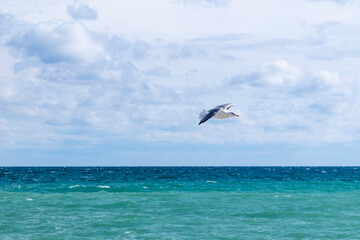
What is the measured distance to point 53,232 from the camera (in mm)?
18625

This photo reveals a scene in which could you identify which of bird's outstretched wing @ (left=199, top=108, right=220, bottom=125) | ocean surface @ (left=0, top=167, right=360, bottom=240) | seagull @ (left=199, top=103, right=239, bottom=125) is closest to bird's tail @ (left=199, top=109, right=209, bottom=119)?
seagull @ (left=199, top=103, right=239, bottom=125)

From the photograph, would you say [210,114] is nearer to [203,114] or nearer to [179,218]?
[203,114]

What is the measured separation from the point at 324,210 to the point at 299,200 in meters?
4.51

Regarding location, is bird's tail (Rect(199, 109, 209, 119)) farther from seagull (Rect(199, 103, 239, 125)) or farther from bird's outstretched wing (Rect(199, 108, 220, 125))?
bird's outstretched wing (Rect(199, 108, 220, 125))

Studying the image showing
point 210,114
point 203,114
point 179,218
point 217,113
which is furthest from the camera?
point 179,218

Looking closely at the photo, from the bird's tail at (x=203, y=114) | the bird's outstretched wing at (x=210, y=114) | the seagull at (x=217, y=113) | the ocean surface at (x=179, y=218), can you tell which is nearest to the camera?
the bird's outstretched wing at (x=210, y=114)

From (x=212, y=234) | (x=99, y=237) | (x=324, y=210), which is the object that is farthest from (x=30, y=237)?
(x=324, y=210)

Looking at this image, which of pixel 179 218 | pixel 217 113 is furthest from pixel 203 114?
pixel 179 218

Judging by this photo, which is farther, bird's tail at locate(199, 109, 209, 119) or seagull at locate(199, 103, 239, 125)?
bird's tail at locate(199, 109, 209, 119)

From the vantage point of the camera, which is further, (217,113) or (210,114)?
(217,113)

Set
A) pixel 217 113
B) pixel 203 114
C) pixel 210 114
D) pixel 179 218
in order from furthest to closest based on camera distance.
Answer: pixel 179 218 → pixel 203 114 → pixel 217 113 → pixel 210 114

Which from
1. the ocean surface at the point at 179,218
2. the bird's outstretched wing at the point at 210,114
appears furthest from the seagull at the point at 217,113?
the ocean surface at the point at 179,218

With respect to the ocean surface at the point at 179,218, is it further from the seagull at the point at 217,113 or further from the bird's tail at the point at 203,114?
the bird's tail at the point at 203,114

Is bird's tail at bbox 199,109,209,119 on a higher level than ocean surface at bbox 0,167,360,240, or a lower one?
higher
